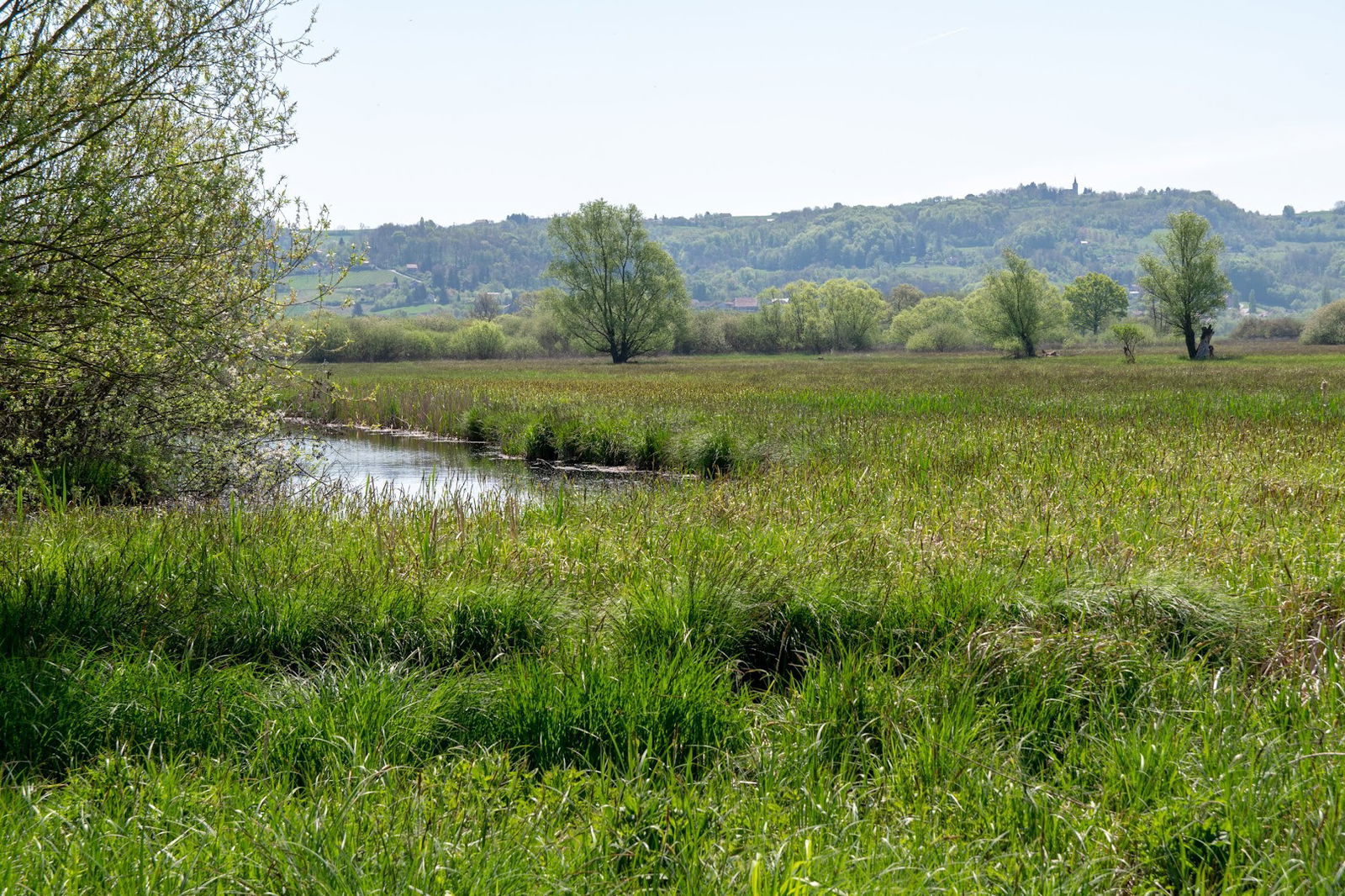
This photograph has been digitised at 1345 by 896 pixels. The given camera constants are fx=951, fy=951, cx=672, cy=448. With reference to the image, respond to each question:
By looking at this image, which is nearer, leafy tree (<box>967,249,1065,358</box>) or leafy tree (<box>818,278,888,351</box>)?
leafy tree (<box>967,249,1065,358</box>)

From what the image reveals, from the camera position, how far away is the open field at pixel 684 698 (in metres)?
3.14

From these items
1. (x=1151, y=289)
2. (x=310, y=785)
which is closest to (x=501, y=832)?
(x=310, y=785)

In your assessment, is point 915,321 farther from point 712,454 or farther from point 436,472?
point 436,472

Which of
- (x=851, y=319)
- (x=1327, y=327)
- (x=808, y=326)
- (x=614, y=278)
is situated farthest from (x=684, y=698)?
(x=1327, y=327)

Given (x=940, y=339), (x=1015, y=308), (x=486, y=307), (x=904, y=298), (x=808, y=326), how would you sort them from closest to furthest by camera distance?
(x=1015, y=308)
(x=808, y=326)
(x=940, y=339)
(x=904, y=298)
(x=486, y=307)

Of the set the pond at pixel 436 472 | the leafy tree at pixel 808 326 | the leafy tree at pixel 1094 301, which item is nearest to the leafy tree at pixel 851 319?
the leafy tree at pixel 808 326

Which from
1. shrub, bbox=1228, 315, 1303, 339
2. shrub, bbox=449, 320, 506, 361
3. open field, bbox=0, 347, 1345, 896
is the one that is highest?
shrub, bbox=449, 320, 506, 361

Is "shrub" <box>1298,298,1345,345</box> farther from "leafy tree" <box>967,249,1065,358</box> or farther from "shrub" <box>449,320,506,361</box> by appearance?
"shrub" <box>449,320,506,361</box>

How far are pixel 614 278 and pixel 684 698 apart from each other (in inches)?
2782

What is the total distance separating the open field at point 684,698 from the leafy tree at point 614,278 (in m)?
63.8

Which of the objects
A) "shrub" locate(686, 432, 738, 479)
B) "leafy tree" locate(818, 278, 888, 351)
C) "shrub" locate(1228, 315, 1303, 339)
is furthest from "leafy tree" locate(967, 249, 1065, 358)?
"shrub" locate(686, 432, 738, 479)

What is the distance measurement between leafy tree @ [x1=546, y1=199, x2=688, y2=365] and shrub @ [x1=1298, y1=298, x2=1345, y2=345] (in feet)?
208

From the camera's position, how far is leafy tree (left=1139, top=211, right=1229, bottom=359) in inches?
2494

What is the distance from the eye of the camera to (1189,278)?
209 feet
